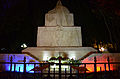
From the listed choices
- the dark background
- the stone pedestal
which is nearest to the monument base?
the stone pedestal

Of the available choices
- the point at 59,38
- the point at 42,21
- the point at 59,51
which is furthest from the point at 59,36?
the point at 42,21

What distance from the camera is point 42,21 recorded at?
2453cm

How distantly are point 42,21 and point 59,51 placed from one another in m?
13.5

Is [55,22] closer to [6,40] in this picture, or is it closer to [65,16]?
[65,16]

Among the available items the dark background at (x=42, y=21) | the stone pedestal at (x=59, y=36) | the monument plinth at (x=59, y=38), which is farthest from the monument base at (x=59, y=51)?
the dark background at (x=42, y=21)

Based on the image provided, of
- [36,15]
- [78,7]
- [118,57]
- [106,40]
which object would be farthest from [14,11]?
[118,57]

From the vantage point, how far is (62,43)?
12.8 metres

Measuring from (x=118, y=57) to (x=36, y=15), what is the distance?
15.5 m

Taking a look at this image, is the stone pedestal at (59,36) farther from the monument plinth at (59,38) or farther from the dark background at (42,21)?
the dark background at (42,21)

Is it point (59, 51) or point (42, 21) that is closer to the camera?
point (59, 51)

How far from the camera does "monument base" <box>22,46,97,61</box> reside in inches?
458

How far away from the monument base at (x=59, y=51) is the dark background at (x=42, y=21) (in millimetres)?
11143

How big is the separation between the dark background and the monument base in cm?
1114

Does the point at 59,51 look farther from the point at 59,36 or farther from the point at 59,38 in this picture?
the point at 59,36
